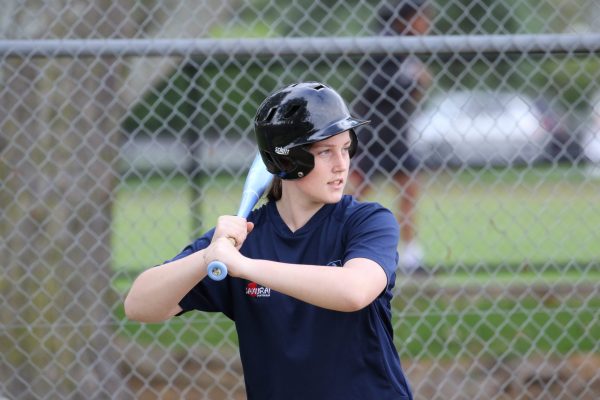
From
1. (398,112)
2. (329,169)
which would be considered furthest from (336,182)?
(398,112)

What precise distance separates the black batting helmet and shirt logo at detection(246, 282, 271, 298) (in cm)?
27

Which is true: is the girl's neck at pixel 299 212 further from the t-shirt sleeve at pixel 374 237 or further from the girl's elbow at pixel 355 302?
the girl's elbow at pixel 355 302

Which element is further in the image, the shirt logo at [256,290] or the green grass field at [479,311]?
the green grass field at [479,311]

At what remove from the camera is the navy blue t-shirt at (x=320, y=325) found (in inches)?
81.8

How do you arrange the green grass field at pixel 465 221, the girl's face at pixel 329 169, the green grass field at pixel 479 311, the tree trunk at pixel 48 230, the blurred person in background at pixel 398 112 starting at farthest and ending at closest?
the green grass field at pixel 465 221 < the blurred person in background at pixel 398 112 < the green grass field at pixel 479 311 < the tree trunk at pixel 48 230 < the girl's face at pixel 329 169

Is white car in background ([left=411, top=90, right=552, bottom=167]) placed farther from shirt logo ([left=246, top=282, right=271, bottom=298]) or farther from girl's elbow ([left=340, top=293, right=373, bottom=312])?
girl's elbow ([left=340, top=293, right=373, bottom=312])

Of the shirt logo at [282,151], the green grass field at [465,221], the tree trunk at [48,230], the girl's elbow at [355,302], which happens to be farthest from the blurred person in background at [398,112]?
the girl's elbow at [355,302]

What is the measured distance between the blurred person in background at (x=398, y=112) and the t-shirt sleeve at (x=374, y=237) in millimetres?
2413

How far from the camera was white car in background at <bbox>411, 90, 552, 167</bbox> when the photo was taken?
15.6 ft

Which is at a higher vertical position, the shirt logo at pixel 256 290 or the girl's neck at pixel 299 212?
the girl's neck at pixel 299 212

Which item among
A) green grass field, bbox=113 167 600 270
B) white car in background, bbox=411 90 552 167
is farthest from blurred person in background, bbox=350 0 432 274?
green grass field, bbox=113 167 600 270

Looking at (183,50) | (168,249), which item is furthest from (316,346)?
(168,249)

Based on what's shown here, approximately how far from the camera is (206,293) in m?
2.22

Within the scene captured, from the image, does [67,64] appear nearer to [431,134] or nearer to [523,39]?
[523,39]
